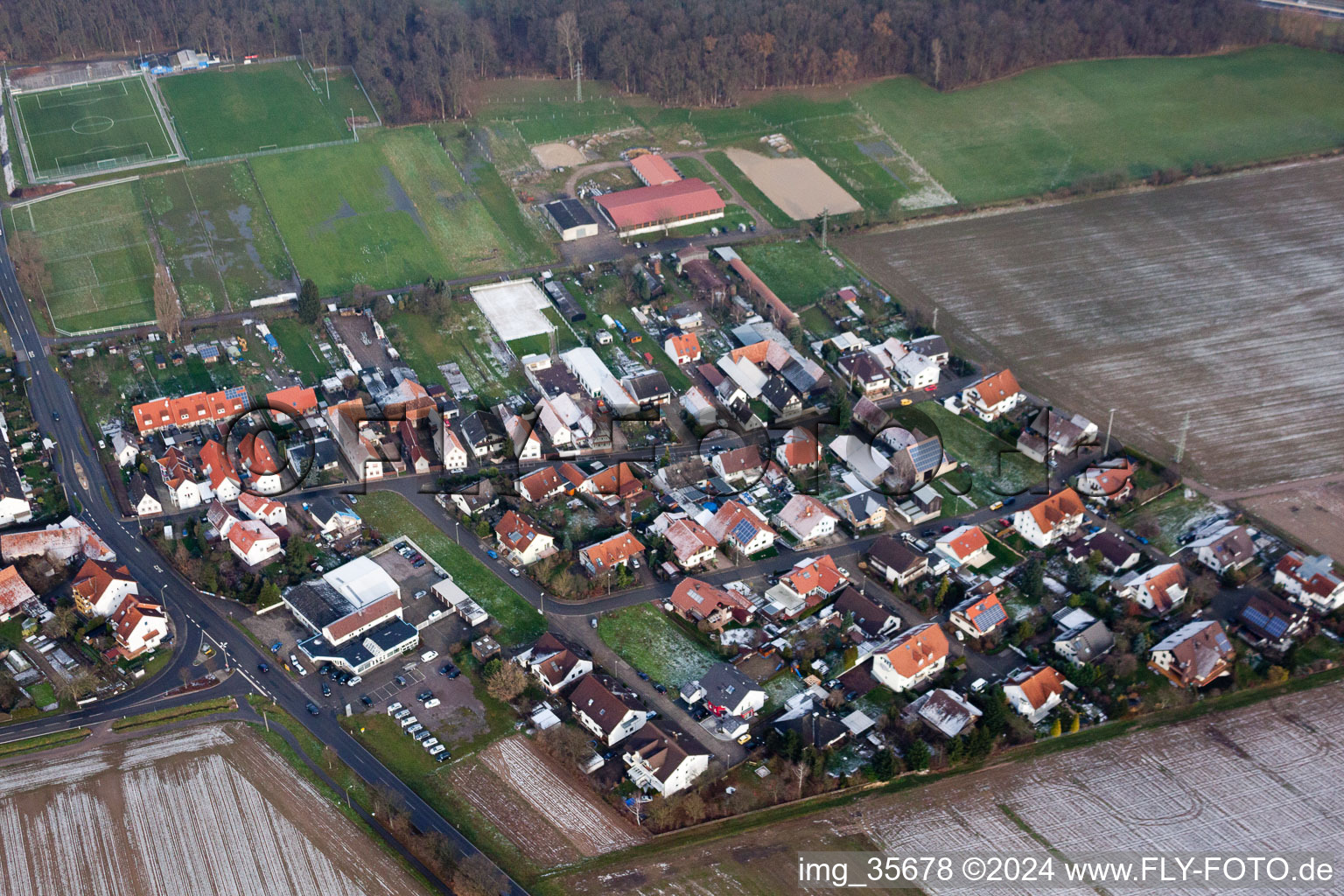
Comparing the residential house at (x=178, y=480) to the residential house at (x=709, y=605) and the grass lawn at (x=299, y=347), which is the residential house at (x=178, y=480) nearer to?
the grass lawn at (x=299, y=347)

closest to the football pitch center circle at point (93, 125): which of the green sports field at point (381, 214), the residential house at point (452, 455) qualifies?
the green sports field at point (381, 214)


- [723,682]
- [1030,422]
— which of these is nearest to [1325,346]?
[1030,422]

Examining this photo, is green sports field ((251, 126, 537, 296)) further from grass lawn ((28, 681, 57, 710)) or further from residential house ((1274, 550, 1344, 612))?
residential house ((1274, 550, 1344, 612))

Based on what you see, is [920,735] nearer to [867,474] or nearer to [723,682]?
[723,682]

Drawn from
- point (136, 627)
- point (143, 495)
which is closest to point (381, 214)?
point (143, 495)

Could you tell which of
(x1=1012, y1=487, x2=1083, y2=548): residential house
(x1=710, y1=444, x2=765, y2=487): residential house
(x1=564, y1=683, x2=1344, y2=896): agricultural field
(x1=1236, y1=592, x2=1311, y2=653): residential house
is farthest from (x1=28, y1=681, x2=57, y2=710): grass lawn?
(x1=1236, y1=592, x2=1311, y2=653): residential house
